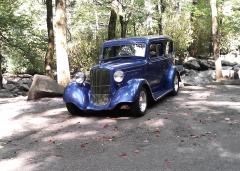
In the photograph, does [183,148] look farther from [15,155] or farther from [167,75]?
[167,75]

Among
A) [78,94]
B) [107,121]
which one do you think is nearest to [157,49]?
[78,94]

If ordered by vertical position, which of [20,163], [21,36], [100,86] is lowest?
[20,163]

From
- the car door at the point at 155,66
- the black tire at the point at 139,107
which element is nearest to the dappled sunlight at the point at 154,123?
the black tire at the point at 139,107

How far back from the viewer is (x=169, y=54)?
13.2 meters

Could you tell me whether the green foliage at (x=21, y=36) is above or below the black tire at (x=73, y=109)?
above

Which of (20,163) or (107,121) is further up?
(107,121)

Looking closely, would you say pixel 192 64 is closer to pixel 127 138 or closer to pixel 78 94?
pixel 78 94

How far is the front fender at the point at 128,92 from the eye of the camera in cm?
976

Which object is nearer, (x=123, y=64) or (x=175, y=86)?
(x=123, y=64)

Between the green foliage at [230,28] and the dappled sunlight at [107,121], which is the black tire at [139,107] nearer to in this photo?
the dappled sunlight at [107,121]

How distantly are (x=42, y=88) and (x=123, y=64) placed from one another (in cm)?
426

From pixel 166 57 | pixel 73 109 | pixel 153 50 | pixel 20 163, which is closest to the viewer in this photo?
pixel 20 163

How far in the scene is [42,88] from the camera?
1380 centimetres

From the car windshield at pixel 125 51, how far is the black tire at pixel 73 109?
2.00 metres
